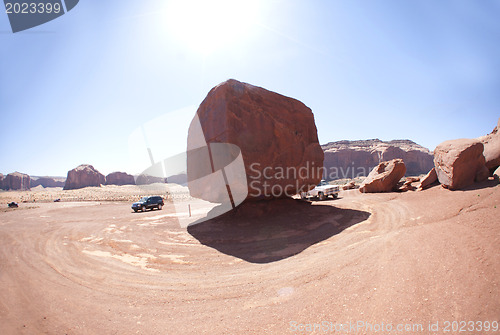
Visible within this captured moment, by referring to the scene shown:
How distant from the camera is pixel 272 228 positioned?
1246cm

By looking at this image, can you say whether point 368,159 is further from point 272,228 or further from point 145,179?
point 145,179

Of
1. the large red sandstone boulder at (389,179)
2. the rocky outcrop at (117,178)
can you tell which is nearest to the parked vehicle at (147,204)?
the large red sandstone boulder at (389,179)

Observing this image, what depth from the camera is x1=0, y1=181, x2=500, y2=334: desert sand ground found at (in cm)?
401

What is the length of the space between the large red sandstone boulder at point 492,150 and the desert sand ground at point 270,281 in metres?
4.39

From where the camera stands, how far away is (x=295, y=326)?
4.03m

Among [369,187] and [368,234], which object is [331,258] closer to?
[368,234]

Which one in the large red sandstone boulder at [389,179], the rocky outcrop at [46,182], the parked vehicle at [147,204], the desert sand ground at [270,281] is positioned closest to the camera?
the desert sand ground at [270,281]

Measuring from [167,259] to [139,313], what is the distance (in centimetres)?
401

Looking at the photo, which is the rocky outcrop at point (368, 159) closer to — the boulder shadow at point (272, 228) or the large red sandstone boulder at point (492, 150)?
the large red sandstone boulder at point (492, 150)

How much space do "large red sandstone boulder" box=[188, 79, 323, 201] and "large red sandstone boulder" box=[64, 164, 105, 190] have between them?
9335 centimetres

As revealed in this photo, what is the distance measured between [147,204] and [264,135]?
734 inches

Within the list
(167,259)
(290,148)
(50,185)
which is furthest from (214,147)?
(50,185)

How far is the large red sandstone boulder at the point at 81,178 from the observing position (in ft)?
281

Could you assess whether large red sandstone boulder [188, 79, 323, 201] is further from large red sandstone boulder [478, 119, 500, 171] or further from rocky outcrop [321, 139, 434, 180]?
rocky outcrop [321, 139, 434, 180]
